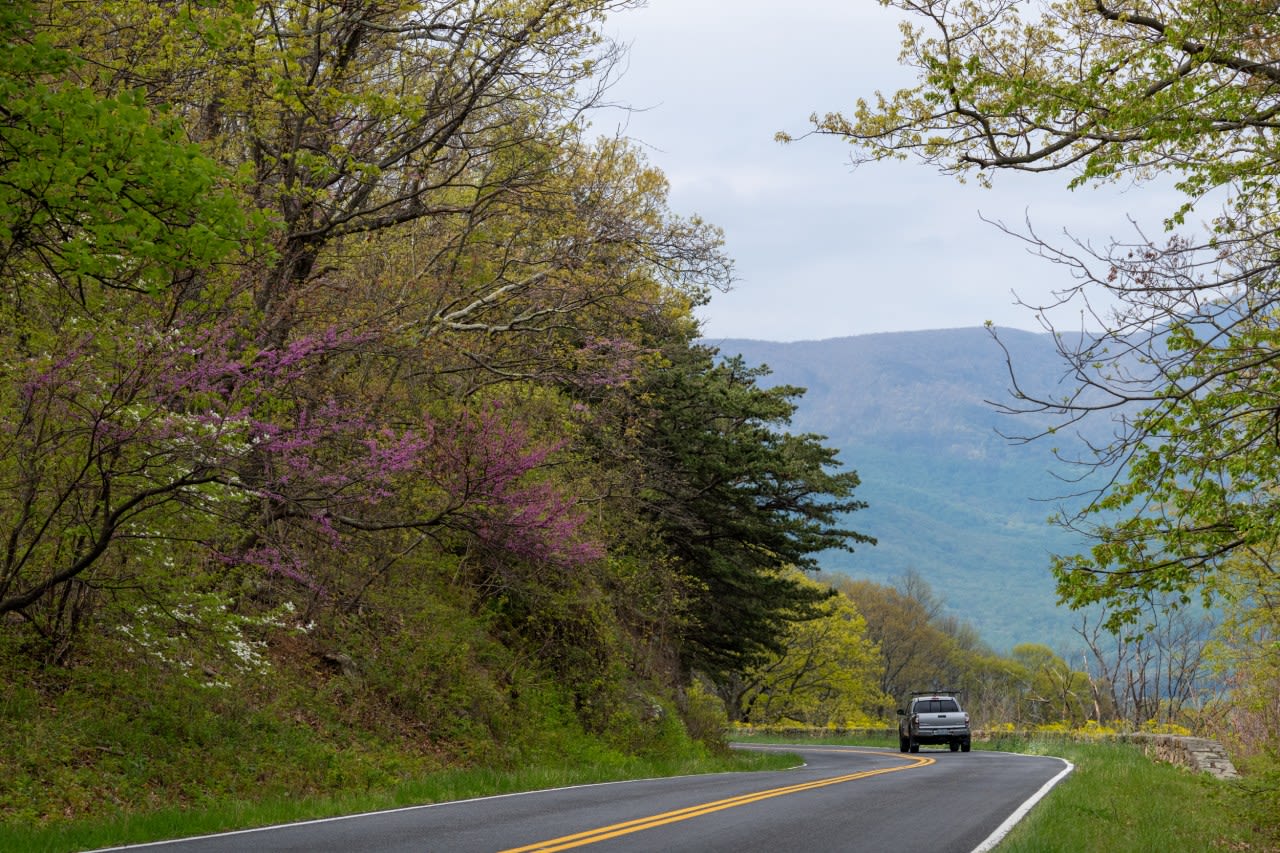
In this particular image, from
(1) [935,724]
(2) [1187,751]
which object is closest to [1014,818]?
(2) [1187,751]

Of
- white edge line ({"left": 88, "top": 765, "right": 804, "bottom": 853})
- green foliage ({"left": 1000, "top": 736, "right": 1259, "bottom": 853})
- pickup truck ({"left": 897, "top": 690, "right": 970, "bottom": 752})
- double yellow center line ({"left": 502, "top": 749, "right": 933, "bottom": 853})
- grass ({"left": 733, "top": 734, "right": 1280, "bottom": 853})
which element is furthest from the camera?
pickup truck ({"left": 897, "top": 690, "right": 970, "bottom": 752})

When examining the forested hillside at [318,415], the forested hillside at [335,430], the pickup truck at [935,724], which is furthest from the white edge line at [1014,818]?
the pickup truck at [935,724]

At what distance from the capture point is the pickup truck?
33469 mm

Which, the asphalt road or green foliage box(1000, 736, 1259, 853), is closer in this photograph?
the asphalt road

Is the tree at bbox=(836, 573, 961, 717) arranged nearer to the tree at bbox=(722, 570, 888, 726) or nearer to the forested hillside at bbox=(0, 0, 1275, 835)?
the tree at bbox=(722, 570, 888, 726)

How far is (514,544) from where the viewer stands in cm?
1825

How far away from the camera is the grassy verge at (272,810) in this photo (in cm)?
945

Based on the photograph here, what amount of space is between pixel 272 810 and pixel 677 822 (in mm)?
4252

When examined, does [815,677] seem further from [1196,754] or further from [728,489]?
[1196,754]

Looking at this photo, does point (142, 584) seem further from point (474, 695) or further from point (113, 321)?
point (474, 695)

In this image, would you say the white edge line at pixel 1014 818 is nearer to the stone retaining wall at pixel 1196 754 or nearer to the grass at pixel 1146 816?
the grass at pixel 1146 816

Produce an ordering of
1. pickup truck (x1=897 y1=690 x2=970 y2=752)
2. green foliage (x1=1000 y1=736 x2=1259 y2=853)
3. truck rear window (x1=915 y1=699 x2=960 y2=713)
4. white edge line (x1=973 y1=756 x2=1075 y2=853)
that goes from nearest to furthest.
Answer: white edge line (x1=973 y1=756 x2=1075 y2=853) < green foliage (x1=1000 y1=736 x2=1259 y2=853) < pickup truck (x1=897 y1=690 x2=970 y2=752) < truck rear window (x1=915 y1=699 x2=960 y2=713)

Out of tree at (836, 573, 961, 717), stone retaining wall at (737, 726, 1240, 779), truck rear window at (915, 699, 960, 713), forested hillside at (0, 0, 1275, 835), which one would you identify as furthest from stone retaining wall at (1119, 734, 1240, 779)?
tree at (836, 573, 961, 717)

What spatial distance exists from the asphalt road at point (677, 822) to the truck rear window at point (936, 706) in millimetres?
17726
